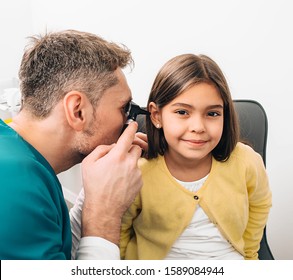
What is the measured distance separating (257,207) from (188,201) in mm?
223

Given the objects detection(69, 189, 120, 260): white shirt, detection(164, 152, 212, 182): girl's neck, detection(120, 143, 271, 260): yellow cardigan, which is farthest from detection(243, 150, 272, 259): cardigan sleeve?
detection(69, 189, 120, 260): white shirt

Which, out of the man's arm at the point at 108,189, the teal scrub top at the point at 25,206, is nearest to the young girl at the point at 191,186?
the man's arm at the point at 108,189

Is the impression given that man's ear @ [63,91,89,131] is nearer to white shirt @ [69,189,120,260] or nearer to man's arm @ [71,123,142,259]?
man's arm @ [71,123,142,259]

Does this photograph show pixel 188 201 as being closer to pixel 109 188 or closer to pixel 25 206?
pixel 109 188

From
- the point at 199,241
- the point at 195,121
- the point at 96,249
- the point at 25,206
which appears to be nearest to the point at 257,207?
the point at 199,241

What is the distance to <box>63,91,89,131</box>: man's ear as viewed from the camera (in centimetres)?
87

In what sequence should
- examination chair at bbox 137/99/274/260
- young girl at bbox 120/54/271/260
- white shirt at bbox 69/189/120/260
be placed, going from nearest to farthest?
1. white shirt at bbox 69/189/120/260
2. young girl at bbox 120/54/271/260
3. examination chair at bbox 137/99/274/260

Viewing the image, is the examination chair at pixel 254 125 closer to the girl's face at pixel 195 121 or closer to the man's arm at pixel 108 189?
the girl's face at pixel 195 121

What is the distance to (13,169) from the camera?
73cm

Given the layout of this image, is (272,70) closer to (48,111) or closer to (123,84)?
(123,84)

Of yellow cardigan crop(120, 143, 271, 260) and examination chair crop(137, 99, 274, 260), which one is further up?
examination chair crop(137, 99, 274, 260)

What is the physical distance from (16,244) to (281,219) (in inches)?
41.9

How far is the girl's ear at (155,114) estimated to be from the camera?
0.99 metres

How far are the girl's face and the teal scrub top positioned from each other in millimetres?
318
